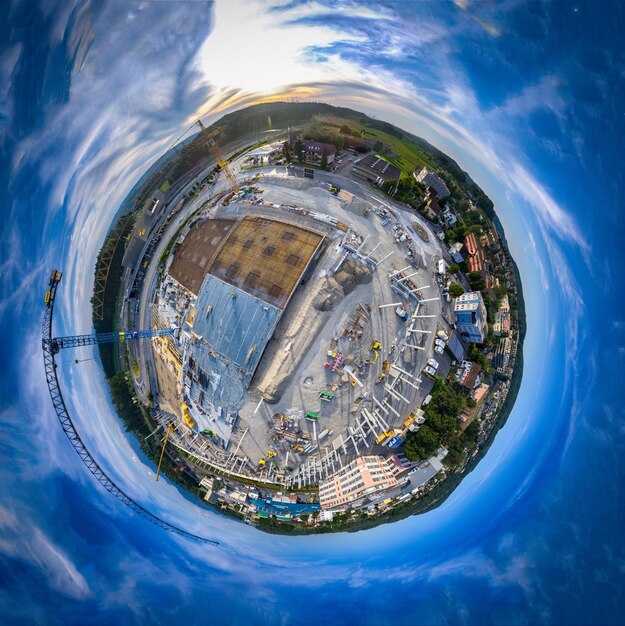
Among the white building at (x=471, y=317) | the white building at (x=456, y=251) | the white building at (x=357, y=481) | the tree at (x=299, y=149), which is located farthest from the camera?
the tree at (x=299, y=149)

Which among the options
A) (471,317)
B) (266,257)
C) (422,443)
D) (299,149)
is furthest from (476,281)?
(299,149)

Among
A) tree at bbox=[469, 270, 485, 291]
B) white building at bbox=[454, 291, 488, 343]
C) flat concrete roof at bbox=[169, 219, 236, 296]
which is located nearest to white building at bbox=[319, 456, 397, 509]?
white building at bbox=[454, 291, 488, 343]

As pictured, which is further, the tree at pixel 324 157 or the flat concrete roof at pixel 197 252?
the tree at pixel 324 157

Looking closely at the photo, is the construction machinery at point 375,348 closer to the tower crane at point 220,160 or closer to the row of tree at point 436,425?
the row of tree at point 436,425

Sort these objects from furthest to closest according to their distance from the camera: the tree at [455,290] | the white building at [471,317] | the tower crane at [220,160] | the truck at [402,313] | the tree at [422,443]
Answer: the tower crane at [220,160], the tree at [455,290], the white building at [471,317], the tree at [422,443], the truck at [402,313]

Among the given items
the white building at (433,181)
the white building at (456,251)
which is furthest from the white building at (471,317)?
the white building at (433,181)

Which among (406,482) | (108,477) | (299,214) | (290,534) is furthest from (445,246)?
(108,477)

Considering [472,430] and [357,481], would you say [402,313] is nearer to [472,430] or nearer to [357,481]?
[472,430]
